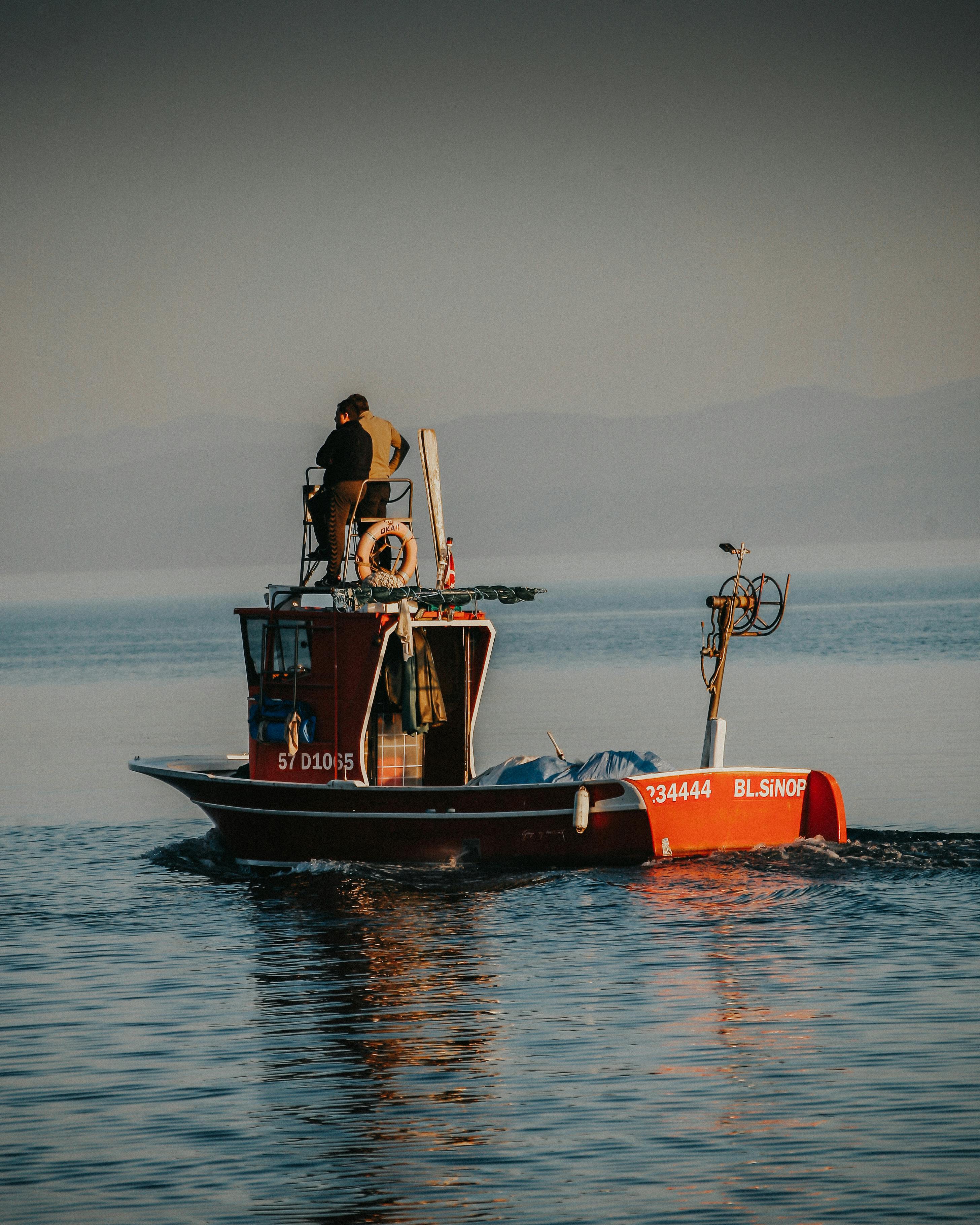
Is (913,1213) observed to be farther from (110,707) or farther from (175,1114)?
(110,707)

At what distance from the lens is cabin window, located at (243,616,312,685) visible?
66.9 feet

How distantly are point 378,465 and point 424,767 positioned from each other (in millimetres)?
3648

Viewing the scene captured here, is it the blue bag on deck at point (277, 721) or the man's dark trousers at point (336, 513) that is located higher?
the man's dark trousers at point (336, 513)

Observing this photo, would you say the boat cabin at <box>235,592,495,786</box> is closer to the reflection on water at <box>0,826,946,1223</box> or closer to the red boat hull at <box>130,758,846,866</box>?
the red boat hull at <box>130,758,846,866</box>

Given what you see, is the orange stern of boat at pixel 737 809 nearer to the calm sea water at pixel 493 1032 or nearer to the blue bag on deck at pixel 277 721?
the calm sea water at pixel 493 1032

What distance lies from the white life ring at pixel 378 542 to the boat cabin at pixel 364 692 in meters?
0.31

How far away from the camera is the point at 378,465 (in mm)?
20500

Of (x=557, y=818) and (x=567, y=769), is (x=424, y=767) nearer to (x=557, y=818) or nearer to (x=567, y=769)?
(x=567, y=769)

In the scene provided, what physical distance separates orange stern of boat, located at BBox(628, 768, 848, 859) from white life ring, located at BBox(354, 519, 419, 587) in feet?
12.6

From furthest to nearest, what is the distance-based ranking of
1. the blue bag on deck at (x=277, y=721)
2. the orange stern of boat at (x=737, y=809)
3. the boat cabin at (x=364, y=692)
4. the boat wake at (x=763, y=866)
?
the blue bag on deck at (x=277, y=721) → the boat cabin at (x=364, y=692) → the boat wake at (x=763, y=866) → the orange stern of boat at (x=737, y=809)

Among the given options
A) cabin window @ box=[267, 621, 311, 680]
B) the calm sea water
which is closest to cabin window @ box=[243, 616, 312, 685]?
cabin window @ box=[267, 621, 311, 680]

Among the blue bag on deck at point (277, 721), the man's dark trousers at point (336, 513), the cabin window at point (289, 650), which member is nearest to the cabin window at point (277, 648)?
the cabin window at point (289, 650)

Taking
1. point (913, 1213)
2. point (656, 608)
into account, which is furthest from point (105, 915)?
point (656, 608)

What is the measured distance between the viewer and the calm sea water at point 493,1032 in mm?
10203
